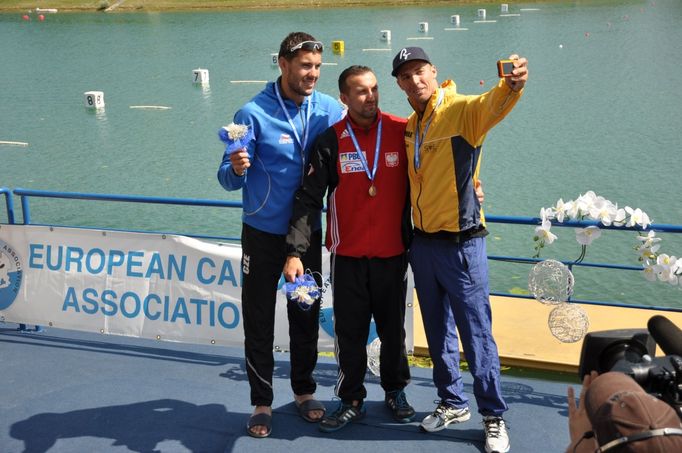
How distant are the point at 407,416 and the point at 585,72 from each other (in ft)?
68.2

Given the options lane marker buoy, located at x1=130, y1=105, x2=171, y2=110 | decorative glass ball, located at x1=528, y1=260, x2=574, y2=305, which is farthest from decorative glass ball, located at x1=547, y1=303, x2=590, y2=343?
lane marker buoy, located at x1=130, y1=105, x2=171, y2=110

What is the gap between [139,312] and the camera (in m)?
5.05

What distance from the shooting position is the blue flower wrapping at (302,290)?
3671mm

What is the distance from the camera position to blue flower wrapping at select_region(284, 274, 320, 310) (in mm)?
3671

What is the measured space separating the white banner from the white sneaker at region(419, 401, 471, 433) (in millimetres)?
Answer: 838

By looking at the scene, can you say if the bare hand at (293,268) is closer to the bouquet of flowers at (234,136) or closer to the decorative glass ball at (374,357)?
the bouquet of flowers at (234,136)

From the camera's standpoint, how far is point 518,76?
3.20 meters

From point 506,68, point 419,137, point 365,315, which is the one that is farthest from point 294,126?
point 506,68

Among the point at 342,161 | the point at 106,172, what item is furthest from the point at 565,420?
the point at 106,172

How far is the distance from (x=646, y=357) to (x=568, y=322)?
8.09 ft

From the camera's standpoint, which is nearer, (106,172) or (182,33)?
(106,172)

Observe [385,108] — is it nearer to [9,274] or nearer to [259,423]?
[9,274]

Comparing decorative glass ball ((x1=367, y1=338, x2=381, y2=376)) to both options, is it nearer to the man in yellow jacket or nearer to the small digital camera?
the man in yellow jacket

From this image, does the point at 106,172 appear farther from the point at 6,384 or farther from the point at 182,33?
the point at 182,33
